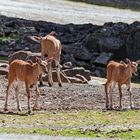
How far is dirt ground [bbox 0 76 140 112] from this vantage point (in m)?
24.8

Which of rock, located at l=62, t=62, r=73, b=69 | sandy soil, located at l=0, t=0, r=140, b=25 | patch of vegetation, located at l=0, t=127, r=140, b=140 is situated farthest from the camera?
sandy soil, located at l=0, t=0, r=140, b=25

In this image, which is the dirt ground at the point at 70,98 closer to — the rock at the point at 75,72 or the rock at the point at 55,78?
the rock at the point at 55,78

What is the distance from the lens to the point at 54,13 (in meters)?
58.2

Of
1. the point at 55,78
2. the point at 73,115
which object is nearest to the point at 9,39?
the point at 55,78

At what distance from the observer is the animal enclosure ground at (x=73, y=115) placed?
1939 cm

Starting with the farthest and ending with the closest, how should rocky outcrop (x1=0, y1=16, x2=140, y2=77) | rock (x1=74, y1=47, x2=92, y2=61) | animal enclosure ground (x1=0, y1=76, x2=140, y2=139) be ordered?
rock (x1=74, y1=47, x2=92, y2=61), rocky outcrop (x1=0, y1=16, x2=140, y2=77), animal enclosure ground (x1=0, y1=76, x2=140, y2=139)

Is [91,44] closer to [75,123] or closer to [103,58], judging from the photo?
[103,58]

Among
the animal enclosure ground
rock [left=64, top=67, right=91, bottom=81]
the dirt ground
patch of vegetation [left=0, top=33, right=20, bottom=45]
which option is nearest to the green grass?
the animal enclosure ground

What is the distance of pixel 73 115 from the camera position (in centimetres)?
2266

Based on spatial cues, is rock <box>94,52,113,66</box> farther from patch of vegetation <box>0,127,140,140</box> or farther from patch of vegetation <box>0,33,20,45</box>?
patch of vegetation <box>0,127,140,140</box>

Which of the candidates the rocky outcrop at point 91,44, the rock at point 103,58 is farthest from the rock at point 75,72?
the rock at point 103,58

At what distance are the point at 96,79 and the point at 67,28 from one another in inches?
484

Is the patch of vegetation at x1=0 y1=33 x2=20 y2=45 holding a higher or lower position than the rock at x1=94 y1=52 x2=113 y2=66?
higher

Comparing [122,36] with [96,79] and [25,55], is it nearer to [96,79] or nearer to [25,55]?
[96,79]
